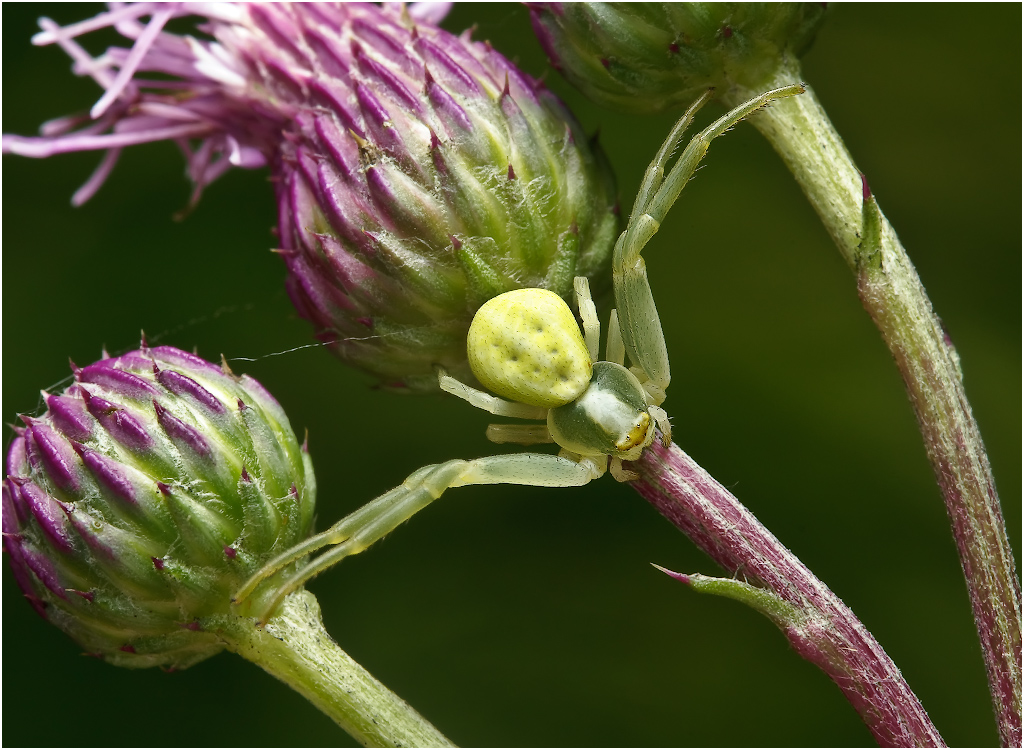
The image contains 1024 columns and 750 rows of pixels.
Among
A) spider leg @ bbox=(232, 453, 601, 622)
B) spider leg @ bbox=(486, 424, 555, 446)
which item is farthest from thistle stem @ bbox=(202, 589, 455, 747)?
spider leg @ bbox=(486, 424, 555, 446)

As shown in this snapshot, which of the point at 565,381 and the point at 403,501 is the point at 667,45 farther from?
the point at 403,501

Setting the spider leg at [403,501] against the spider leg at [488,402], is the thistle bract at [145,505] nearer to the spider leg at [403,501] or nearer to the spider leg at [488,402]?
the spider leg at [403,501]

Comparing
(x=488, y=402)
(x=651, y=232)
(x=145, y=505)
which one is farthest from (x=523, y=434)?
(x=145, y=505)

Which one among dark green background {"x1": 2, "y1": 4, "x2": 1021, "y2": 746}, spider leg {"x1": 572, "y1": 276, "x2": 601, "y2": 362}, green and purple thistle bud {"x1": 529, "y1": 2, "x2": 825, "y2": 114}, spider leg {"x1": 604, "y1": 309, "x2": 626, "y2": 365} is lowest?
dark green background {"x1": 2, "y1": 4, "x2": 1021, "y2": 746}

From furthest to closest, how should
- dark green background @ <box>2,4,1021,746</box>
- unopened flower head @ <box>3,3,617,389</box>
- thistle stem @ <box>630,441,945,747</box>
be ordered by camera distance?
dark green background @ <box>2,4,1021,746</box> → unopened flower head @ <box>3,3,617,389</box> → thistle stem @ <box>630,441,945,747</box>

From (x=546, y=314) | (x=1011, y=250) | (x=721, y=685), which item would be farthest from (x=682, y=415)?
(x=546, y=314)

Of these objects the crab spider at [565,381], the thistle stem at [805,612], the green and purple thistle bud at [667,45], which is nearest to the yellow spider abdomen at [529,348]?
the crab spider at [565,381]

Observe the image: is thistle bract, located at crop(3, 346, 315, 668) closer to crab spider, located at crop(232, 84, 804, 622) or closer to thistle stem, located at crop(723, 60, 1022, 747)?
crab spider, located at crop(232, 84, 804, 622)
